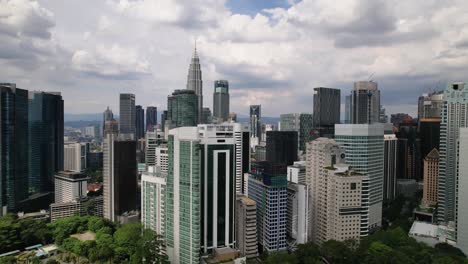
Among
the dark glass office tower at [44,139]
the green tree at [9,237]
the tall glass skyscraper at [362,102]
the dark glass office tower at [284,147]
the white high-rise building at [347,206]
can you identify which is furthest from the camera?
the tall glass skyscraper at [362,102]

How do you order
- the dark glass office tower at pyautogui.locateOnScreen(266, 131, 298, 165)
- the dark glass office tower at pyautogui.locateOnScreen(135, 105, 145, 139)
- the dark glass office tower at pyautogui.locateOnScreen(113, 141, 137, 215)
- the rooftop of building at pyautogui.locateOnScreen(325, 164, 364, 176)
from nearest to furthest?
the rooftop of building at pyautogui.locateOnScreen(325, 164, 364, 176), the dark glass office tower at pyautogui.locateOnScreen(113, 141, 137, 215), the dark glass office tower at pyautogui.locateOnScreen(266, 131, 298, 165), the dark glass office tower at pyautogui.locateOnScreen(135, 105, 145, 139)

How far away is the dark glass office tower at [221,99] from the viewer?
11507cm

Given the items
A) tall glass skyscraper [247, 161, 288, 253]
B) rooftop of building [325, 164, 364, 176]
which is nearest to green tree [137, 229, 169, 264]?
tall glass skyscraper [247, 161, 288, 253]

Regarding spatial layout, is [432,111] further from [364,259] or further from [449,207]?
[364,259]

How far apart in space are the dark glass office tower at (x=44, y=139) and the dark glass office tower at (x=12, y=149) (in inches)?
138

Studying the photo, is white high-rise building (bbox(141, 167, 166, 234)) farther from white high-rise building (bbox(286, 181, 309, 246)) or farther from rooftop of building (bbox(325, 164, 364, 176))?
rooftop of building (bbox(325, 164, 364, 176))

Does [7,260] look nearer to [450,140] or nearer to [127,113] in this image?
[450,140]

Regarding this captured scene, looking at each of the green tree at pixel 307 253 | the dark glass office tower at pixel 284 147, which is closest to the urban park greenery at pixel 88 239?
the green tree at pixel 307 253

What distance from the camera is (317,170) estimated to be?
3759 cm

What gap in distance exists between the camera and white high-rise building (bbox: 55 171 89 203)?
50.8 meters

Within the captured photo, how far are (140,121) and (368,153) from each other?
9162 cm

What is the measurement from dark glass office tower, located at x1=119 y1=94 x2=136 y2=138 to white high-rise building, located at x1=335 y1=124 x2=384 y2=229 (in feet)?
273

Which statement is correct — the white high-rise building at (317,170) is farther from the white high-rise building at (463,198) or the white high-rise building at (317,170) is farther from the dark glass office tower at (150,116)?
the dark glass office tower at (150,116)

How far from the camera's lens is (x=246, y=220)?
1217 inches
